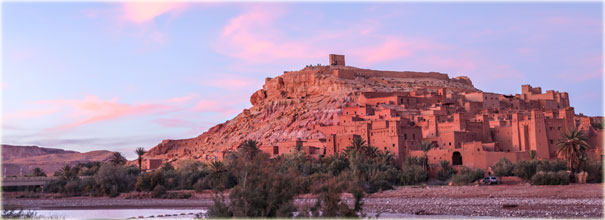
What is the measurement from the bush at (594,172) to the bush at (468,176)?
6.68 m

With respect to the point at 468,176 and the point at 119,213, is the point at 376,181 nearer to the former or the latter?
the point at 468,176

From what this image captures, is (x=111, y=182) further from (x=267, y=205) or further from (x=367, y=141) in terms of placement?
(x=267, y=205)

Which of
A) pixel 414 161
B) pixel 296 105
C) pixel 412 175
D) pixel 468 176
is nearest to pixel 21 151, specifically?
pixel 296 105

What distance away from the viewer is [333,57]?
93625 millimetres

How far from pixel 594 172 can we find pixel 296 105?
39.4 m

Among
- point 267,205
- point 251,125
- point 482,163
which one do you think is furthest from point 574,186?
point 251,125

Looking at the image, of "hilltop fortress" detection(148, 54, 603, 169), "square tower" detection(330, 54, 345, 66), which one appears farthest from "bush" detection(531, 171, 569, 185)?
"square tower" detection(330, 54, 345, 66)

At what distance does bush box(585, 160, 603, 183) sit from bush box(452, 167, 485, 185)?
668 cm

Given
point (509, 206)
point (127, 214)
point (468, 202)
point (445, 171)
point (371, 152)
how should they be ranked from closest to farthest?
point (509, 206) < point (468, 202) < point (127, 214) < point (445, 171) < point (371, 152)

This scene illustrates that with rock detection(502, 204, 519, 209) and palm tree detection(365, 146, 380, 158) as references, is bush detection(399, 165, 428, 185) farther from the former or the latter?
rock detection(502, 204, 519, 209)

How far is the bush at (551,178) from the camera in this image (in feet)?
134

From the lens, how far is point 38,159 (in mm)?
115750

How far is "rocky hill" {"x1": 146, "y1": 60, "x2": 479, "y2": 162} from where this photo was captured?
69750 millimetres

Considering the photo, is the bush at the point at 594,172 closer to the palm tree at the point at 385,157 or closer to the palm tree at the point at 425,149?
the palm tree at the point at 425,149
